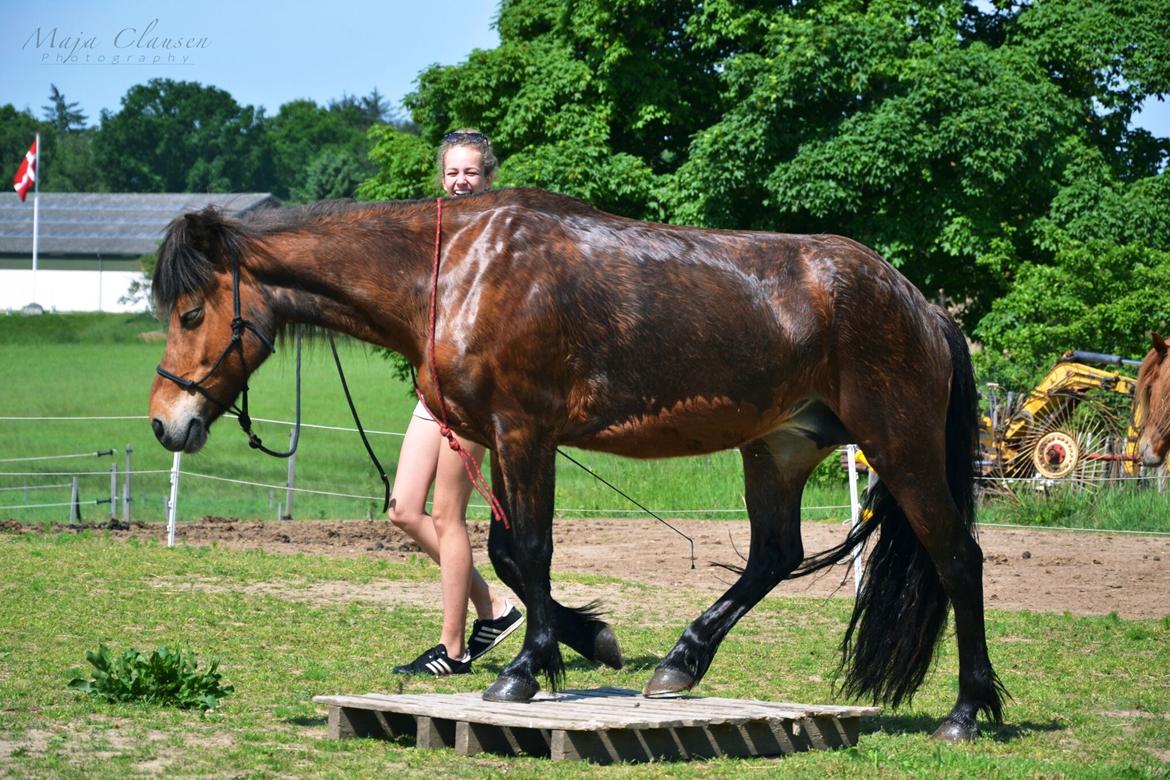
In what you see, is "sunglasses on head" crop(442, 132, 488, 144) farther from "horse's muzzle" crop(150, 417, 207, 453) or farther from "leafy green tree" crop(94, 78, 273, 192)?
"leafy green tree" crop(94, 78, 273, 192)

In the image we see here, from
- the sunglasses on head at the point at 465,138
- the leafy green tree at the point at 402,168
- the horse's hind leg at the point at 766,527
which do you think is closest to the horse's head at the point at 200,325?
the sunglasses on head at the point at 465,138

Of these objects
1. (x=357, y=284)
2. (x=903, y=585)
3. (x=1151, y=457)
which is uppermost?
(x=357, y=284)

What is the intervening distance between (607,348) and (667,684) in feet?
4.55

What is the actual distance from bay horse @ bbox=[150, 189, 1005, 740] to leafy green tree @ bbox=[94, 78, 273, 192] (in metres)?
90.2

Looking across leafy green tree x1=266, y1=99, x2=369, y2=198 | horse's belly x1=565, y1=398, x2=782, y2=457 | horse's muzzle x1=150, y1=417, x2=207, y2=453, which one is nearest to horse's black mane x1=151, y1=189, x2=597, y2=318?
horse's muzzle x1=150, y1=417, x2=207, y2=453

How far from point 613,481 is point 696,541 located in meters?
5.26

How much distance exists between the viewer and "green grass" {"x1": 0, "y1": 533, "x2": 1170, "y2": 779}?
485 centimetres

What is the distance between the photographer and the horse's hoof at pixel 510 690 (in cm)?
516

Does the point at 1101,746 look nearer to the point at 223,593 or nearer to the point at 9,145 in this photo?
the point at 223,593

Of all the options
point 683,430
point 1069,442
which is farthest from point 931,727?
point 1069,442

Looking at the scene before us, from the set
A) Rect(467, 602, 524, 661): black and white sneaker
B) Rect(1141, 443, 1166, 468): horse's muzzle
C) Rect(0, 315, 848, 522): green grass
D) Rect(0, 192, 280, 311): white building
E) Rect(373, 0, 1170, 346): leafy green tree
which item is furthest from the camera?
Rect(0, 192, 280, 311): white building

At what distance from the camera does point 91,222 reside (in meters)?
78.1

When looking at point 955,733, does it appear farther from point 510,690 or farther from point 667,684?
point 510,690

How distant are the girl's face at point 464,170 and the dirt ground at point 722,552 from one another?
13.7 feet
